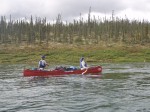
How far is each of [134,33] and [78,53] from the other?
42.2 metres

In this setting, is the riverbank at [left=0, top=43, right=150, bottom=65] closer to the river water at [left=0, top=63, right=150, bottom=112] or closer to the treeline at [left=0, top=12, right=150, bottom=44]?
the treeline at [left=0, top=12, right=150, bottom=44]

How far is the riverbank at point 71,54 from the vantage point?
84.6 metres

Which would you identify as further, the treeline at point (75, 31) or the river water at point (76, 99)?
the treeline at point (75, 31)

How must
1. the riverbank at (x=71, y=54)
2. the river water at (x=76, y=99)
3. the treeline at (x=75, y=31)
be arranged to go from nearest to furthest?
the river water at (x=76, y=99) → the riverbank at (x=71, y=54) → the treeline at (x=75, y=31)

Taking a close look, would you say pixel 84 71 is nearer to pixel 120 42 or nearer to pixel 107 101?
pixel 107 101

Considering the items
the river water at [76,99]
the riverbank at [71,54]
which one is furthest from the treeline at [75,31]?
the river water at [76,99]

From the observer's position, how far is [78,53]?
93.1 m

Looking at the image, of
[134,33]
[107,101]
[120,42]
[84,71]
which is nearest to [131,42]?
[120,42]

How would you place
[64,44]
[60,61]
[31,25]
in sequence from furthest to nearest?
[31,25] < [64,44] < [60,61]

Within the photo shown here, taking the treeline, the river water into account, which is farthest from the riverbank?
the river water

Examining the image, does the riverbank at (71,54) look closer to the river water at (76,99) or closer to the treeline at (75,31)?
the treeline at (75,31)

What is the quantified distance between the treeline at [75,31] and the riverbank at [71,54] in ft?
29.7

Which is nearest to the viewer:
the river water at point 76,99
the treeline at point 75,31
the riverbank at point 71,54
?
the river water at point 76,99

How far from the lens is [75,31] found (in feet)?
447
